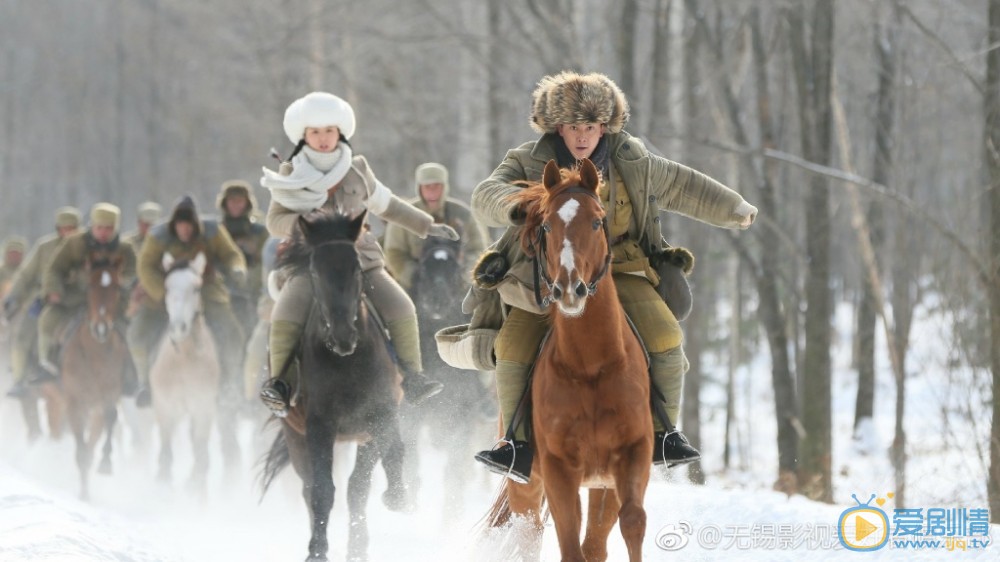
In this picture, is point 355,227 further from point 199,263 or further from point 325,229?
point 199,263

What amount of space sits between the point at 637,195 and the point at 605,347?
3.16ft

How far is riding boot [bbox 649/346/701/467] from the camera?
6.29 metres

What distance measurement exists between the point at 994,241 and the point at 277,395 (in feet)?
19.7

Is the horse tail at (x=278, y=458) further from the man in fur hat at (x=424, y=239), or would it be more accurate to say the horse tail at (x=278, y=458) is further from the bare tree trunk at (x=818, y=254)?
the bare tree trunk at (x=818, y=254)

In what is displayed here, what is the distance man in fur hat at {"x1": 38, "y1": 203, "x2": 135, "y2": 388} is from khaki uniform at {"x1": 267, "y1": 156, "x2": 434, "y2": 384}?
671 centimetres

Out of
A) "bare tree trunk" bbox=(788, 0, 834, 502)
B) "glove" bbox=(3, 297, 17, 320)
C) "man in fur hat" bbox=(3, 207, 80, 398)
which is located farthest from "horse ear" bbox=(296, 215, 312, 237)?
"glove" bbox=(3, 297, 17, 320)

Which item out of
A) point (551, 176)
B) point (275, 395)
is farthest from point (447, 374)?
point (551, 176)

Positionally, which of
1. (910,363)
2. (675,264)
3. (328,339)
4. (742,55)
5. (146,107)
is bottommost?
(910,363)

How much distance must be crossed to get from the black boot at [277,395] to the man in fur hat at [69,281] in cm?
708

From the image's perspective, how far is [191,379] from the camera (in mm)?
13383

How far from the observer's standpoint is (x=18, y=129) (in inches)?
2121

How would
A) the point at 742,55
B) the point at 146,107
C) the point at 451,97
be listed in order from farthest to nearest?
1. the point at 146,107
2. the point at 451,97
3. the point at 742,55

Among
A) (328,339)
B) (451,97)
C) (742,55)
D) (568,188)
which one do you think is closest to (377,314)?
(328,339)

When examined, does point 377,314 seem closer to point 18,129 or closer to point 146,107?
point 146,107
